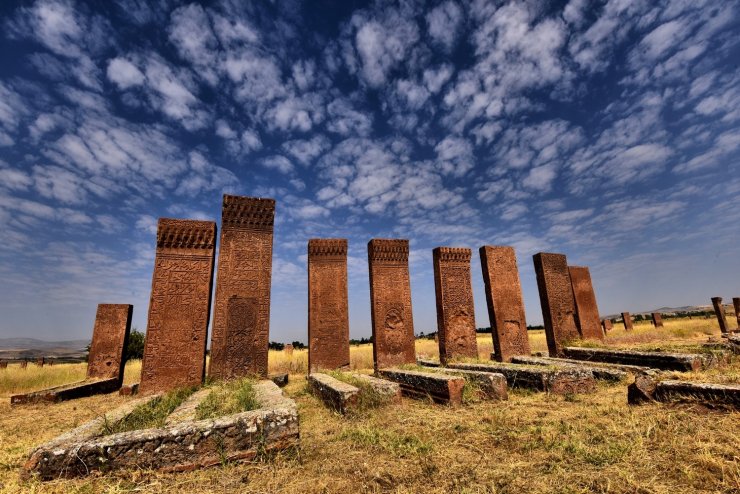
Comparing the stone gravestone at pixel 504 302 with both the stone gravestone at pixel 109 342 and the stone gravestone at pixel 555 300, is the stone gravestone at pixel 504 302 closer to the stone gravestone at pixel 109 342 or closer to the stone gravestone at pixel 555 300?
the stone gravestone at pixel 555 300

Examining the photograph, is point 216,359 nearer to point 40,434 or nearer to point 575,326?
point 40,434

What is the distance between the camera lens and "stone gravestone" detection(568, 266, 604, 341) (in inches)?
380

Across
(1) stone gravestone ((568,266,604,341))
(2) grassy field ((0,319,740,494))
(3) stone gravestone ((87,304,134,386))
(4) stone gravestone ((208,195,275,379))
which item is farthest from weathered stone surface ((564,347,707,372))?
(3) stone gravestone ((87,304,134,386))

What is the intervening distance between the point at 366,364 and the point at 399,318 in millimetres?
3547

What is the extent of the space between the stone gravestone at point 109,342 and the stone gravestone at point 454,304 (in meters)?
8.25

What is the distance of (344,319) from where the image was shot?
8117mm

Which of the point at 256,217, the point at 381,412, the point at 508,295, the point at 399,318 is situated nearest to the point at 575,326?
the point at 508,295

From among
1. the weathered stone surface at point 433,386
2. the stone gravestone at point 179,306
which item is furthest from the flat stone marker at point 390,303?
the stone gravestone at point 179,306

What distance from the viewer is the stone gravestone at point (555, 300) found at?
9102mm

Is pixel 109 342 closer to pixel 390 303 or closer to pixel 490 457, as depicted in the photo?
pixel 390 303

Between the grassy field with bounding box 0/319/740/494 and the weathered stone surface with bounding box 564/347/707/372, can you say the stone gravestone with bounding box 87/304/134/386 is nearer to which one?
the grassy field with bounding box 0/319/740/494

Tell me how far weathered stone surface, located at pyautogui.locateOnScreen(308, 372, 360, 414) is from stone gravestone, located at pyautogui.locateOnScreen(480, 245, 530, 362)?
490 centimetres

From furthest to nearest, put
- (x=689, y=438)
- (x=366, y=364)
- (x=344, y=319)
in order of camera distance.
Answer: (x=366, y=364) → (x=344, y=319) → (x=689, y=438)

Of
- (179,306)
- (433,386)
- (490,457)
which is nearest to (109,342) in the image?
(179,306)
